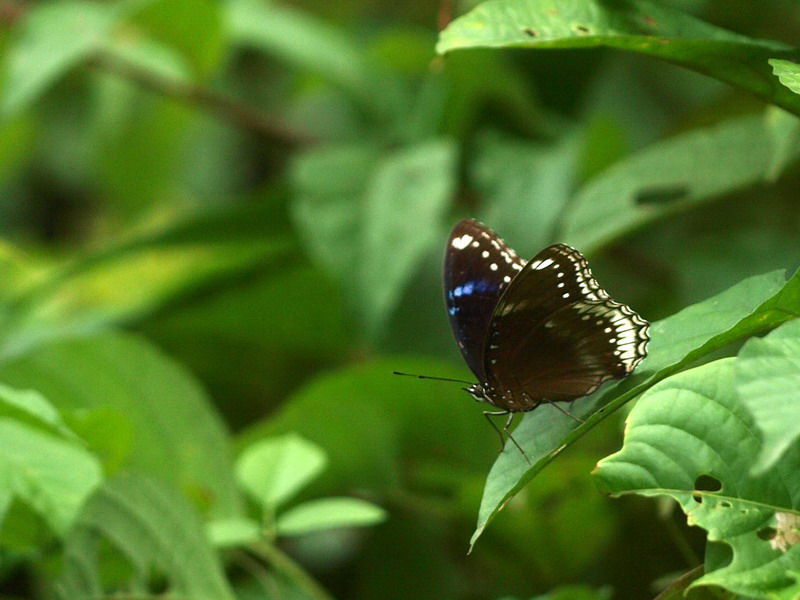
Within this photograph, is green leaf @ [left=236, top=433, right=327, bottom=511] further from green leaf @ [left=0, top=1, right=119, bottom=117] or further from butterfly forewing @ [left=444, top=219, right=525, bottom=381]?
green leaf @ [left=0, top=1, right=119, bottom=117]

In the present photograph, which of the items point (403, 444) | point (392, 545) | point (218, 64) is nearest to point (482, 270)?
point (403, 444)

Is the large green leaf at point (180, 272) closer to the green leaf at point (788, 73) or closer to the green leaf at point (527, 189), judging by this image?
the green leaf at point (527, 189)

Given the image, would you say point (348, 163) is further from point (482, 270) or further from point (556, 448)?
point (556, 448)

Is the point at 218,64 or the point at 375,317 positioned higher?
the point at 218,64

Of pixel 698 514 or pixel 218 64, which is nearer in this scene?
pixel 698 514

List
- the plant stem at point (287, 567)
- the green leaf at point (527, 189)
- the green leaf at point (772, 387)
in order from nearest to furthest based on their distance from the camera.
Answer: the green leaf at point (772, 387), the plant stem at point (287, 567), the green leaf at point (527, 189)

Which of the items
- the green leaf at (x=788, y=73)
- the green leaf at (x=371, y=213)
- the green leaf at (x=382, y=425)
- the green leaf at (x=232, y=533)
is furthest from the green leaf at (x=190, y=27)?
the green leaf at (x=788, y=73)

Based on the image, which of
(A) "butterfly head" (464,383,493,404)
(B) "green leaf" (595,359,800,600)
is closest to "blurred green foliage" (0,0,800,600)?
(B) "green leaf" (595,359,800,600)
